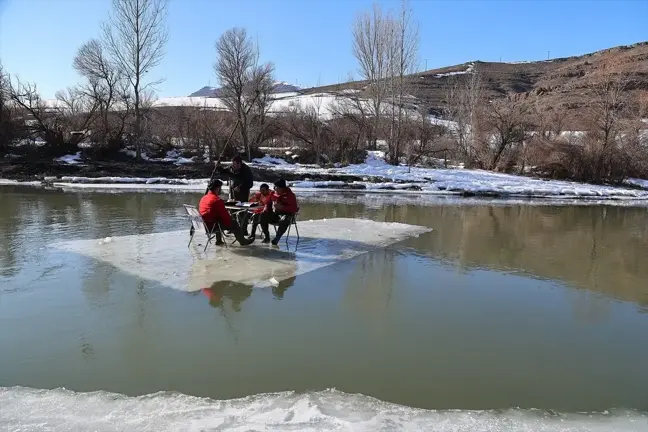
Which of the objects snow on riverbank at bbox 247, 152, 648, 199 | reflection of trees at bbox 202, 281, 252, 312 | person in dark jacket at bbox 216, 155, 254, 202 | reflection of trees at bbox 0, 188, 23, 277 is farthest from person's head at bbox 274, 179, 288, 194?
snow on riverbank at bbox 247, 152, 648, 199

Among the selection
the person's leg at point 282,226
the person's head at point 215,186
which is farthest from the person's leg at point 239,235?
the person's head at point 215,186

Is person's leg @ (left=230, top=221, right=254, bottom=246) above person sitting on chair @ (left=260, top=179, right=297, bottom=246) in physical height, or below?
below

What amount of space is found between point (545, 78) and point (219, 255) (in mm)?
90128

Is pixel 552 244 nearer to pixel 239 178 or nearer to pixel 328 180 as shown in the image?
pixel 239 178

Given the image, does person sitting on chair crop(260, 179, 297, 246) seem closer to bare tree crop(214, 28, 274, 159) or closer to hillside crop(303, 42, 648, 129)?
bare tree crop(214, 28, 274, 159)

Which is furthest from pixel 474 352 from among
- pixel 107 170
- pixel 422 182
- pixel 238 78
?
pixel 238 78

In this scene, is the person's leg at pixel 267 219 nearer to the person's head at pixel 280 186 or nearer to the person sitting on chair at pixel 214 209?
the person's head at pixel 280 186

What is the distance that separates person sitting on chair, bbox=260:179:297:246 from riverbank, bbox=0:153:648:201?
45.3ft

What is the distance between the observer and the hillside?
5849 centimetres

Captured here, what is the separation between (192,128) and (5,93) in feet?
38.6

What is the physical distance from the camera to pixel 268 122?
36.3 m

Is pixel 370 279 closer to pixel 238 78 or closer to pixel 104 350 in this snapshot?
pixel 104 350

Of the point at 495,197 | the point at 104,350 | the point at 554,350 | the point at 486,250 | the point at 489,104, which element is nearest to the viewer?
the point at 104,350

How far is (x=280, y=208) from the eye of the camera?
29.3 feet
